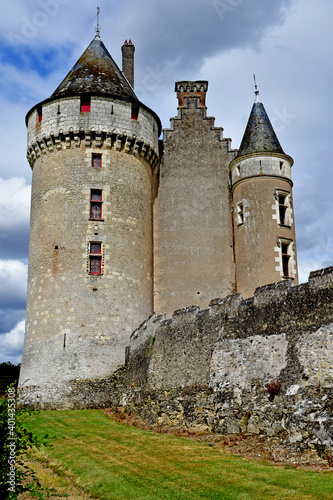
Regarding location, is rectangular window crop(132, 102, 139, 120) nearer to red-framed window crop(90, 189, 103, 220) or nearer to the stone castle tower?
the stone castle tower

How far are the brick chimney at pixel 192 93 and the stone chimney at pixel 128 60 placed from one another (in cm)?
Answer: 295

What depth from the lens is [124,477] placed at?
12727mm

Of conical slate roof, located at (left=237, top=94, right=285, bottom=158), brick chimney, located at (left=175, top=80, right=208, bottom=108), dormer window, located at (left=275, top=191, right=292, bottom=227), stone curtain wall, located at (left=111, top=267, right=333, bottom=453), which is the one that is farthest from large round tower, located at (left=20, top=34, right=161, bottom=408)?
dormer window, located at (left=275, top=191, right=292, bottom=227)

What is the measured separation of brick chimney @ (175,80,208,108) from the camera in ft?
113

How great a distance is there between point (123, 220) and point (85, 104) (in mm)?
6353

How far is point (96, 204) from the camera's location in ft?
90.6

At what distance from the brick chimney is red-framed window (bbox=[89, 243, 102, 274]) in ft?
39.6

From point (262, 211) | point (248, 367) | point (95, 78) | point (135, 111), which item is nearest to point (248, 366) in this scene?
point (248, 367)

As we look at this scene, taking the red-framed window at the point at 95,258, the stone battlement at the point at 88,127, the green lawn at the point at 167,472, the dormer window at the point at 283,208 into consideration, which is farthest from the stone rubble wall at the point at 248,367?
the stone battlement at the point at 88,127

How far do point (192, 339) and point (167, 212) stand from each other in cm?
1308

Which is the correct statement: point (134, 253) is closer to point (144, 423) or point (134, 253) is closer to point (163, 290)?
point (163, 290)

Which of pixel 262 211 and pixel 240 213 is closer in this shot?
pixel 262 211

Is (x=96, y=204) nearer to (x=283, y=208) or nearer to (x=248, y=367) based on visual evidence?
(x=283, y=208)

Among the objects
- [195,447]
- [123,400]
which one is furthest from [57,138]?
[195,447]
